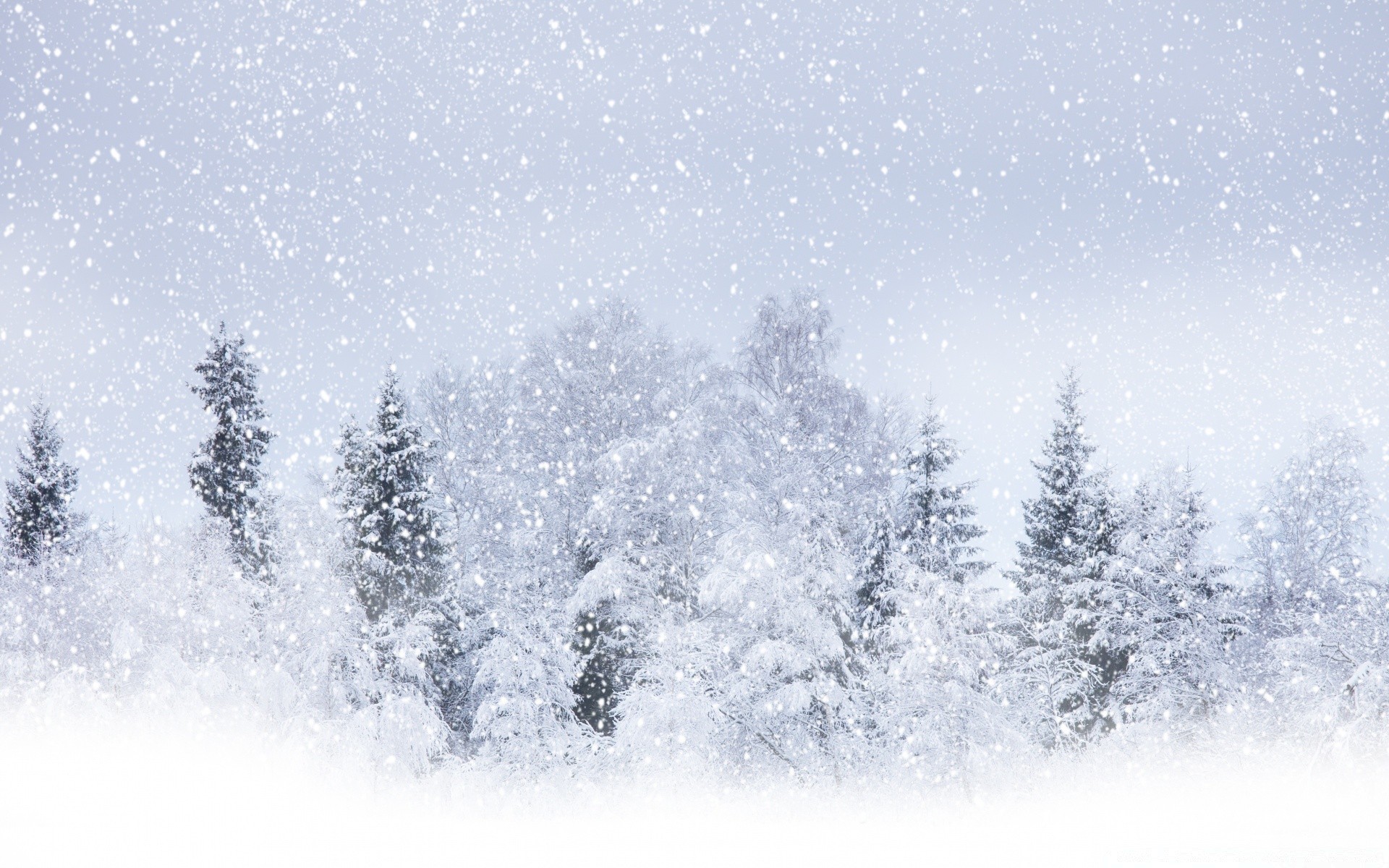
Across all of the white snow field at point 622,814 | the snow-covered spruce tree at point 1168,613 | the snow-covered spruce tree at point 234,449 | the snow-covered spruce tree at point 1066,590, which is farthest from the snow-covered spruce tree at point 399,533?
the snow-covered spruce tree at point 1168,613

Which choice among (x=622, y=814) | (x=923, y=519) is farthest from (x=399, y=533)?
(x=923, y=519)

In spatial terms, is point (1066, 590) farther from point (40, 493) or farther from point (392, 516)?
point (40, 493)

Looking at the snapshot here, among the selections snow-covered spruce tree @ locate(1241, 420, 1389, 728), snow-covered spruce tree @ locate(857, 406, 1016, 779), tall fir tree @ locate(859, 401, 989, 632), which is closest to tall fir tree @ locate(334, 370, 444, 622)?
tall fir tree @ locate(859, 401, 989, 632)

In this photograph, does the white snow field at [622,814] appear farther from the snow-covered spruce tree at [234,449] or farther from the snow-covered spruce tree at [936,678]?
the snow-covered spruce tree at [234,449]

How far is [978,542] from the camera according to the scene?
821 inches

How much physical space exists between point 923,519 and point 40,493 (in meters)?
29.5

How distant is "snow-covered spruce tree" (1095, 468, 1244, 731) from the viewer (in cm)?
1834

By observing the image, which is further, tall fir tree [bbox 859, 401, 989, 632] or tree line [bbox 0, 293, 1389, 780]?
tall fir tree [bbox 859, 401, 989, 632]

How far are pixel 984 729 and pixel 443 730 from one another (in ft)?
32.7

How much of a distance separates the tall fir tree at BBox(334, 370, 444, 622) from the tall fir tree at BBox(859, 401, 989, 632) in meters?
9.15

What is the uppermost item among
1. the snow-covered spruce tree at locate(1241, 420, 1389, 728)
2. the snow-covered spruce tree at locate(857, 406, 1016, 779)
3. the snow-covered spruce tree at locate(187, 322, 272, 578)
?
the snow-covered spruce tree at locate(187, 322, 272, 578)

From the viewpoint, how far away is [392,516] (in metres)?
19.0

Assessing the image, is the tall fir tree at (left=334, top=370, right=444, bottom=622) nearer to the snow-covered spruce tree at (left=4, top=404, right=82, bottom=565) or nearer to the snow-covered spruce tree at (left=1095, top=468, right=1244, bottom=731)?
the snow-covered spruce tree at (left=1095, top=468, right=1244, bottom=731)

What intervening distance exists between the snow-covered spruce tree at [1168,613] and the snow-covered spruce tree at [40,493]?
Answer: 31.5 metres
